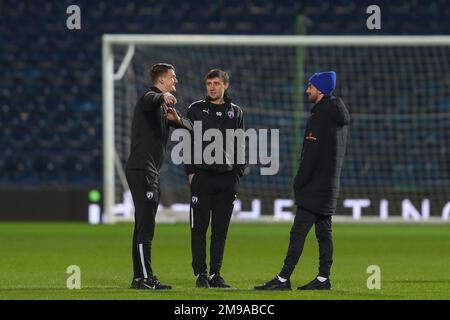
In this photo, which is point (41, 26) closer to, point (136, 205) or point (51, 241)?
point (51, 241)

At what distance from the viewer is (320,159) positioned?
29.7ft

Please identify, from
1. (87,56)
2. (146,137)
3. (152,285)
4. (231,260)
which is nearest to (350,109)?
(87,56)

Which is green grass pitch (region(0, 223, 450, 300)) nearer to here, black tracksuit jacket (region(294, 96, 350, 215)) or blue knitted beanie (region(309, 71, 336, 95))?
black tracksuit jacket (region(294, 96, 350, 215))

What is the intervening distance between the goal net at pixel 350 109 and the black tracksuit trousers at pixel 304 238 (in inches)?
423

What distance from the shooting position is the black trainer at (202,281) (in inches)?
368

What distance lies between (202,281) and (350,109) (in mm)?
13433

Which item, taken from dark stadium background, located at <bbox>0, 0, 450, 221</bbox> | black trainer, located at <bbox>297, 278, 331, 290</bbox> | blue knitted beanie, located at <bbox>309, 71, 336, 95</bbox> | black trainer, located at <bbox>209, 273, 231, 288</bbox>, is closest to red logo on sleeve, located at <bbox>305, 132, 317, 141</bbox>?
blue knitted beanie, located at <bbox>309, 71, 336, 95</bbox>

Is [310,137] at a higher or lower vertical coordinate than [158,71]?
lower

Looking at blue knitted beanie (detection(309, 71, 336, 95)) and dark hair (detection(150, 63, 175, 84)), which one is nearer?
blue knitted beanie (detection(309, 71, 336, 95))

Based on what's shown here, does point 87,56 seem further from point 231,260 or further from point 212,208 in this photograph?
point 212,208

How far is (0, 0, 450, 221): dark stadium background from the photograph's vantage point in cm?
2248

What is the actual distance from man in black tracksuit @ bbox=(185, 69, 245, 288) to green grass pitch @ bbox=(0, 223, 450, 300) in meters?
0.30
